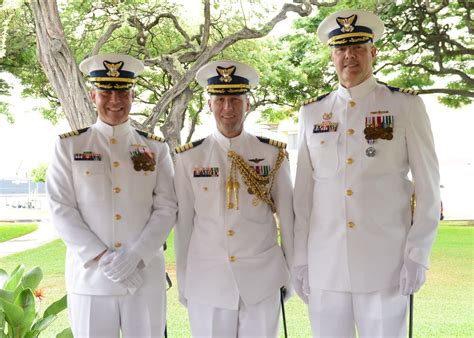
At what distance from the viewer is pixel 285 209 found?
8.17 ft

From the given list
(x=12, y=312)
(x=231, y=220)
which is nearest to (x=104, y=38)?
(x=12, y=312)

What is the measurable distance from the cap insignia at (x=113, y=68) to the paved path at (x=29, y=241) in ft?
13.9

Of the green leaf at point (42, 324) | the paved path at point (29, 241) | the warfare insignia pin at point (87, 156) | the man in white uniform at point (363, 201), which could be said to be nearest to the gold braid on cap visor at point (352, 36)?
the man in white uniform at point (363, 201)

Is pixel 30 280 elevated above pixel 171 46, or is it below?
below

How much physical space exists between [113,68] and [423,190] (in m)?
1.32

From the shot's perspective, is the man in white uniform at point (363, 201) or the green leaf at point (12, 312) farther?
the green leaf at point (12, 312)

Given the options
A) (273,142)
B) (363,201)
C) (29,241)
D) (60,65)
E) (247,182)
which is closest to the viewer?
(363,201)

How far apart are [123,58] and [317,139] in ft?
2.91

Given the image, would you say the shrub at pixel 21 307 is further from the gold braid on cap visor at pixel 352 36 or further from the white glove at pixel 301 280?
the gold braid on cap visor at pixel 352 36

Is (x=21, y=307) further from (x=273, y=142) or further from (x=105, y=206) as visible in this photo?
(x=273, y=142)

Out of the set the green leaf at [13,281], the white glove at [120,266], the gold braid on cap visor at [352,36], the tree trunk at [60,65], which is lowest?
the green leaf at [13,281]

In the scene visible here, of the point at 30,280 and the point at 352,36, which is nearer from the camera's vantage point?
the point at 352,36

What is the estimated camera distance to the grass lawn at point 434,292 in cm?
552

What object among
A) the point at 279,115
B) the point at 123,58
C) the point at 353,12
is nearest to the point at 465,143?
the point at 279,115
